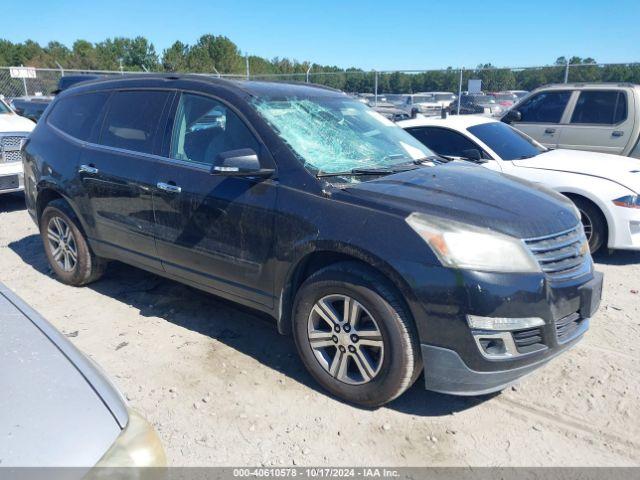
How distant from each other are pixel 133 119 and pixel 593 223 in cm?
474

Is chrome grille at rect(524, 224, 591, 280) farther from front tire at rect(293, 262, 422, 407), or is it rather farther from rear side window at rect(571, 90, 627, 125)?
rear side window at rect(571, 90, 627, 125)

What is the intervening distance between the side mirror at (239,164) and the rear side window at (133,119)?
1028 millimetres

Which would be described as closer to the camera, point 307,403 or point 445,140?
point 307,403

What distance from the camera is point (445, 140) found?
6.33m

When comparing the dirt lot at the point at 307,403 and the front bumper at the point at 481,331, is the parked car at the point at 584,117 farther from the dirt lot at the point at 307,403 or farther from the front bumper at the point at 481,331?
the front bumper at the point at 481,331

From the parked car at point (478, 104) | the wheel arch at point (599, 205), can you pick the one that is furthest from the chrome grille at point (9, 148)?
the parked car at point (478, 104)

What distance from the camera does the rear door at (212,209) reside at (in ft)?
10.8

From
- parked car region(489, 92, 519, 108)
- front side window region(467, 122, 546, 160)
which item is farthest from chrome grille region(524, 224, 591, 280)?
parked car region(489, 92, 519, 108)

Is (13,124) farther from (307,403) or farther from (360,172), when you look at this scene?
(307,403)

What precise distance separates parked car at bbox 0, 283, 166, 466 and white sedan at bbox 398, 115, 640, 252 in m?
4.25

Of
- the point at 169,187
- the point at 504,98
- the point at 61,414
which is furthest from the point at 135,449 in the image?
the point at 504,98

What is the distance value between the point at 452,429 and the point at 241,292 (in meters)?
1.59

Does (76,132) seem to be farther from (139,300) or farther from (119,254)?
(139,300)

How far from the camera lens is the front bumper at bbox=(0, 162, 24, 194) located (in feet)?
24.6
